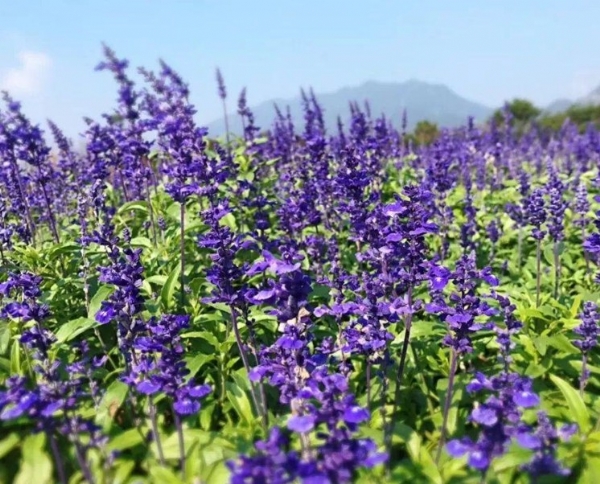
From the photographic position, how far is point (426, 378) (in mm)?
5406

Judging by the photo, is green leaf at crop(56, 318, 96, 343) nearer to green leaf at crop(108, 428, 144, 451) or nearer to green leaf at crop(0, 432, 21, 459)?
green leaf at crop(0, 432, 21, 459)

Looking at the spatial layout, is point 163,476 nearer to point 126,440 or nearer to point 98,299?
point 126,440

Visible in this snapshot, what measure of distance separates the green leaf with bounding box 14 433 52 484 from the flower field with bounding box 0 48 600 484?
0.04 ft

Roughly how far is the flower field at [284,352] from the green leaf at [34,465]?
0.01 m

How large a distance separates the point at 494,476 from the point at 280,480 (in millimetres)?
1807

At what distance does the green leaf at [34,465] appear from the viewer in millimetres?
3738

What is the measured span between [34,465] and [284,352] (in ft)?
5.87

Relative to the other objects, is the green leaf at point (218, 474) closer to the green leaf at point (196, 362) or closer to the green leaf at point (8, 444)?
the green leaf at point (196, 362)

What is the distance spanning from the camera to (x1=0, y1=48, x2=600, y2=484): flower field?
348cm

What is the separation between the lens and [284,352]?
410cm

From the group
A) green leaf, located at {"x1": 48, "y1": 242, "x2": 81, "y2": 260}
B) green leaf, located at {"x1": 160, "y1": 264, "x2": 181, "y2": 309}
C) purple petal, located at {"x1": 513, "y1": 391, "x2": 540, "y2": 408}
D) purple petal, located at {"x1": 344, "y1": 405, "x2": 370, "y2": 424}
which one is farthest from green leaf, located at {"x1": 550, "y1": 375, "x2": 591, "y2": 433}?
green leaf, located at {"x1": 48, "y1": 242, "x2": 81, "y2": 260}

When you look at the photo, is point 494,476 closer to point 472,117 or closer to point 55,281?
point 55,281

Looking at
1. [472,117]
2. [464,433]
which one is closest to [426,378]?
[464,433]

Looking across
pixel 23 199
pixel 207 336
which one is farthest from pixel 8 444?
pixel 23 199
